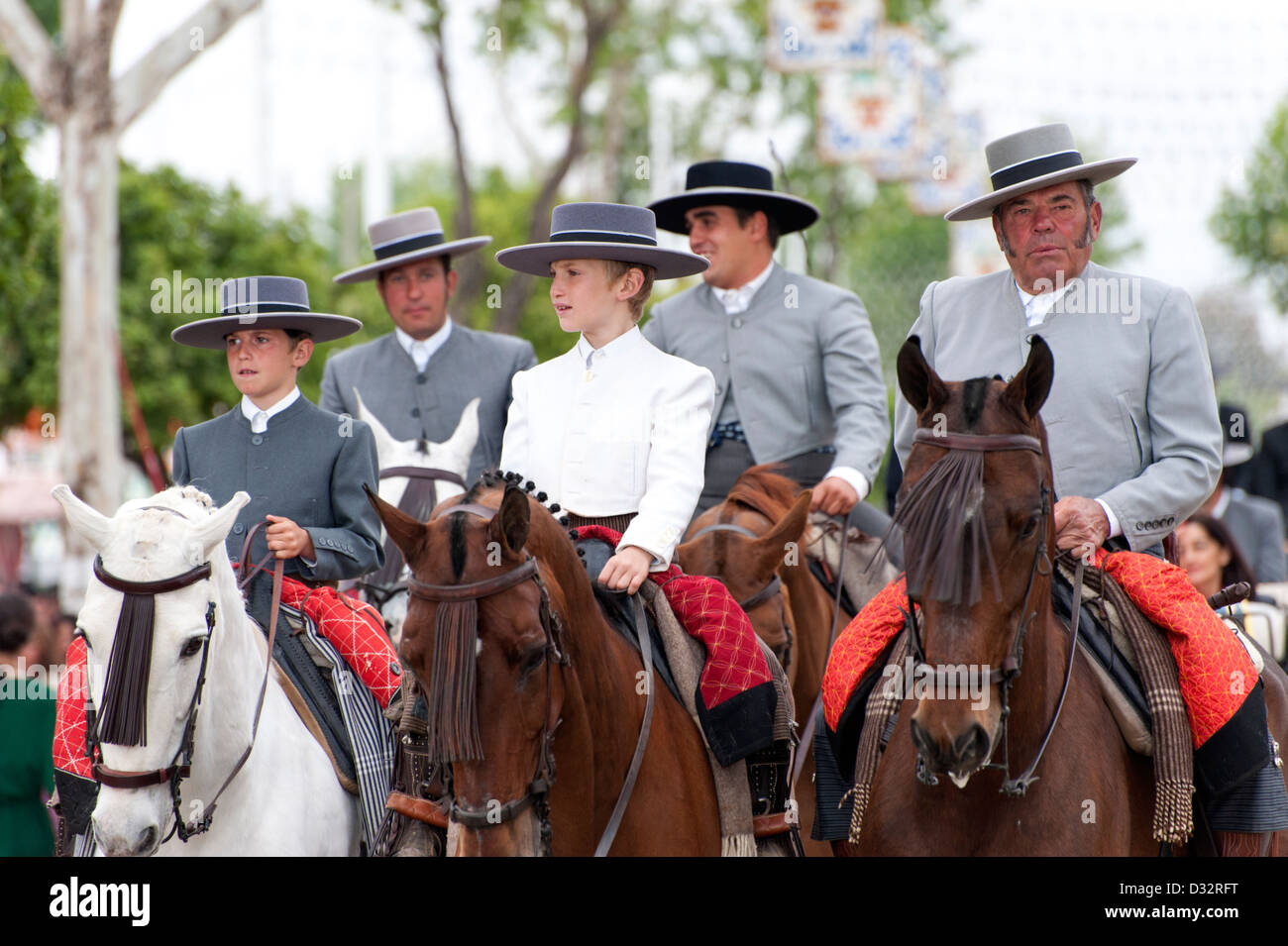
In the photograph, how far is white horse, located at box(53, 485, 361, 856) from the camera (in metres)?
3.90

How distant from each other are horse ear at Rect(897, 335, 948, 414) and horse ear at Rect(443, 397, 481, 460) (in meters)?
3.56

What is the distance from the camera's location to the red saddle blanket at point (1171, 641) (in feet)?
14.0

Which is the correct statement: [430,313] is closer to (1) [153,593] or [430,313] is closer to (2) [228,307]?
(2) [228,307]

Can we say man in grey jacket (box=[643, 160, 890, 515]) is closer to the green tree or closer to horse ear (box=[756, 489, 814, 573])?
horse ear (box=[756, 489, 814, 573])

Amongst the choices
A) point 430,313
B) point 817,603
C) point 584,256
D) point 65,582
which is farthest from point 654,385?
point 65,582

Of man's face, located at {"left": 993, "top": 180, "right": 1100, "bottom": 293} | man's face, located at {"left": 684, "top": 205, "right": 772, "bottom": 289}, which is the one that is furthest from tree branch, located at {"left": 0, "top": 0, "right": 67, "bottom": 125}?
man's face, located at {"left": 993, "top": 180, "right": 1100, "bottom": 293}

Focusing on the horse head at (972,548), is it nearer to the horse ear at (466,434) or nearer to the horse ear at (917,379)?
the horse ear at (917,379)

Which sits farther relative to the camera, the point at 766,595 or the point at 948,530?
the point at 766,595

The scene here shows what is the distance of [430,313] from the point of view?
7.62 metres

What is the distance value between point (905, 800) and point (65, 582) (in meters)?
11.1

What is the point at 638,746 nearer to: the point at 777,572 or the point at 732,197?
the point at 777,572

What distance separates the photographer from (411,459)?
706cm

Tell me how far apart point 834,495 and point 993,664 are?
3.02m

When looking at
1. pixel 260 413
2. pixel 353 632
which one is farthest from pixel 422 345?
pixel 353 632
